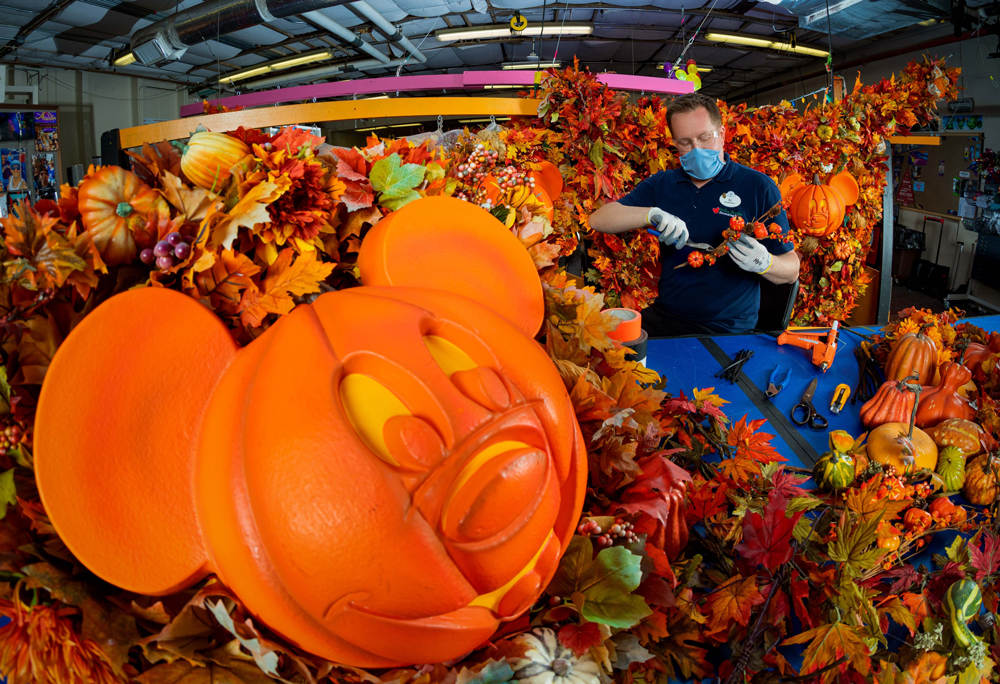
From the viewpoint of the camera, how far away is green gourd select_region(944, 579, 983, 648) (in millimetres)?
819

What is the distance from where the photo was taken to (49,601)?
0.56 meters

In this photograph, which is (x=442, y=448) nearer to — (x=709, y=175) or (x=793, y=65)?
(x=709, y=175)

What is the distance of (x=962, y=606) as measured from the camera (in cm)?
84

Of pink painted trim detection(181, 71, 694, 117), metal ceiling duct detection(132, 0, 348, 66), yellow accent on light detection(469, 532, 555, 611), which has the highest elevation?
metal ceiling duct detection(132, 0, 348, 66)

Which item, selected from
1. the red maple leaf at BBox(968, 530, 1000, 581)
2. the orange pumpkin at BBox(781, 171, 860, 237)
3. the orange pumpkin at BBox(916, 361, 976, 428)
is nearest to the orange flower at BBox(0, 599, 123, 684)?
the red maple leaf at BBox(968, 530, 1000, 581)

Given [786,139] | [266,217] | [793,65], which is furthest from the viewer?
[793,65]

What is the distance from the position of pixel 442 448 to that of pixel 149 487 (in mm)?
295

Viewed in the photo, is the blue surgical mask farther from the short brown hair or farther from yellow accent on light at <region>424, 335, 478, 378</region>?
yellow accent on light at <region>424, 335, 478, 378</region>

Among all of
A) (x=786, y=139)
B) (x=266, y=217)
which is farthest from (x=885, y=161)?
(x=266, y=217)

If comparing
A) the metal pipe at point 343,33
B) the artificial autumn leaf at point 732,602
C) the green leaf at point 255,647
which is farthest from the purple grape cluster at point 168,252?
the metal pipe at point 343,33

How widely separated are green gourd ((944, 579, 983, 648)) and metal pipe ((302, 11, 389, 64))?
872 cm

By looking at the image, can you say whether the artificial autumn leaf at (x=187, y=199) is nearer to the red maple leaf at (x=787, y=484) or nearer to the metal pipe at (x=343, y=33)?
the red maple leaf at (x=787, y=484)

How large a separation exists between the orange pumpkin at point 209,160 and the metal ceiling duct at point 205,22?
559 centimetres

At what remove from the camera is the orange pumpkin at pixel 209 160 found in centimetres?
68
